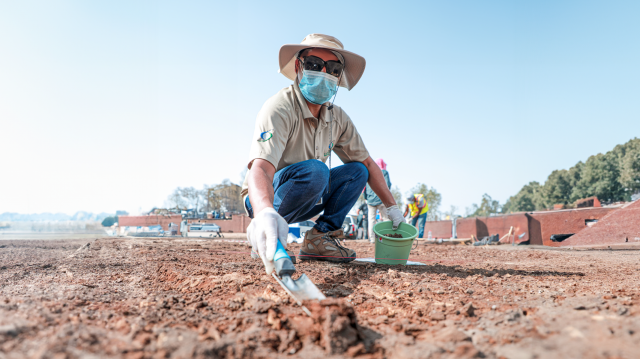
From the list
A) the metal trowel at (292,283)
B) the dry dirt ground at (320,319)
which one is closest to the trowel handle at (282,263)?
the metal trowel at (292,283)

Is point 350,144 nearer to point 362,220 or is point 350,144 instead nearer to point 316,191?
point 316,191

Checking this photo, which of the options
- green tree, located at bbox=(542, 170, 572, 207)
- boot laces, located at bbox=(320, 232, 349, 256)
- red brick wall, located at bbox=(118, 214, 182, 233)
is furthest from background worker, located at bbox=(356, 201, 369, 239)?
green tree, located at bbox=(542, 170, 572, 207)

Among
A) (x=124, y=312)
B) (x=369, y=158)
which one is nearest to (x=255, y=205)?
(x=124, y=312)

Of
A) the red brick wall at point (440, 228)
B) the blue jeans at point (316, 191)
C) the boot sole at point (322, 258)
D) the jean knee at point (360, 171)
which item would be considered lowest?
the red brick wall at point (440, 228)

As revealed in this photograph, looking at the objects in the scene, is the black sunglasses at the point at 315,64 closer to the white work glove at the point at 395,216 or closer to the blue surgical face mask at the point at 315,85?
the blue surgical face mask at the point at 315,85

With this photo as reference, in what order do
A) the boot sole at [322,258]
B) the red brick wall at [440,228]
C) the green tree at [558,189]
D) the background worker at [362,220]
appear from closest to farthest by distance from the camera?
1. the boot sole at [322,258]
2. the background worker at [362,220]
3. the red brick wall at [440,228]
4. the green tree at [558,189]

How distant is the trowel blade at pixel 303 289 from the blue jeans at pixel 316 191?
1.21 m

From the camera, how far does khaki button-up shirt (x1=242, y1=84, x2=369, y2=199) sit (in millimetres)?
2439

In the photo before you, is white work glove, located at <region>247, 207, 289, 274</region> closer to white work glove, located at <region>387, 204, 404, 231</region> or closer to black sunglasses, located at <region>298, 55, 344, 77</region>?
black sunglasses, located at <region>298, 55, 344, 77</region>

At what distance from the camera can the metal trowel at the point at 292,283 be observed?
1502mm

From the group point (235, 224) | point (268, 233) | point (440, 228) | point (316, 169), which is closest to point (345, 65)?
point (316, 169)

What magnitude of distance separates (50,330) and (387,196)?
9.17 ft

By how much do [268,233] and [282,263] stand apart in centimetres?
19

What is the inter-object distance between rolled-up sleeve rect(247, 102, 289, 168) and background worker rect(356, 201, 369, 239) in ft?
33.4
